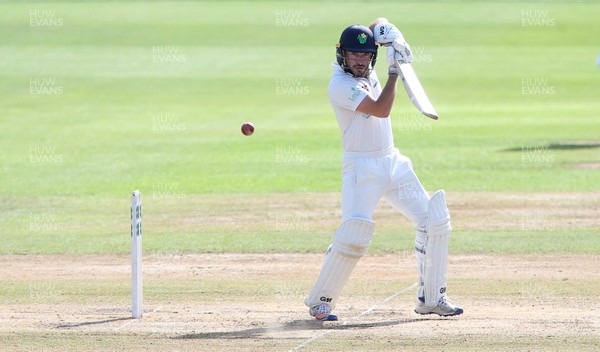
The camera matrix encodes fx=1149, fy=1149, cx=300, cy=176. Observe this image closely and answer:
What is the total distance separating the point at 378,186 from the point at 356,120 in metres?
0.65

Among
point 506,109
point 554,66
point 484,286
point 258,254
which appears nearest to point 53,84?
point 506,109

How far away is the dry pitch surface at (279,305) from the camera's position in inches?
389

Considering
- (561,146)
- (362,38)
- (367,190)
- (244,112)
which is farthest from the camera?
(244,112)

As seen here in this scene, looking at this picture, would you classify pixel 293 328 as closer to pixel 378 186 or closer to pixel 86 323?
pixel 378 186

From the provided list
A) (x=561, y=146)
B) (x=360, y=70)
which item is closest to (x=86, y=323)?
(x=360, y=70)

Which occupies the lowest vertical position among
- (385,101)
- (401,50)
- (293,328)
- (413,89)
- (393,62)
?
(293,328)

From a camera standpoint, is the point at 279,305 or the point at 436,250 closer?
the point at 436,250

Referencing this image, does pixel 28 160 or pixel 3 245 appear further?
pixel 28 160

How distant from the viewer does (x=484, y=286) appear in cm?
1264

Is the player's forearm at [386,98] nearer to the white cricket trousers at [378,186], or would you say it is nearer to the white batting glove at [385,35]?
the white batting glove at [385,35]

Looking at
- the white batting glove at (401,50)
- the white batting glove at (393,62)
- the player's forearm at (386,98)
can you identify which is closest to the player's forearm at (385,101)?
the player's forearm at (386,98)

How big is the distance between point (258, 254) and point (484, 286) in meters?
3.67

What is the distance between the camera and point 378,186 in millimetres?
10586

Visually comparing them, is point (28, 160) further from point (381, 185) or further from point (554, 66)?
point (554, 66)
